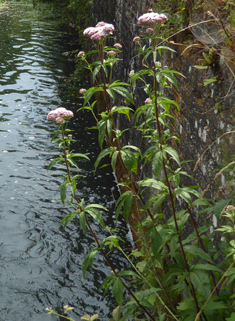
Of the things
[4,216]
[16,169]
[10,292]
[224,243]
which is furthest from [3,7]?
[224,243]

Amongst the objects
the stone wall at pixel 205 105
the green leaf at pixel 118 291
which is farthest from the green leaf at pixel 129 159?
the green leaf at pixel 118 291

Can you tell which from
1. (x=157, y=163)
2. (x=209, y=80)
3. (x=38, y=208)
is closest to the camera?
(x=157, y=163)

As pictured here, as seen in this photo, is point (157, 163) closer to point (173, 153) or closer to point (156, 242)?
point (173, 153)

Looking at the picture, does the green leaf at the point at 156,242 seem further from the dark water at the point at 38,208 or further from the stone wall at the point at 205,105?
the dark water at the point at 38,208

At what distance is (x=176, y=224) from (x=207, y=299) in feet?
1.74

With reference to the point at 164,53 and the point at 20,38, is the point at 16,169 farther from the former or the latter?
the point at 20,38

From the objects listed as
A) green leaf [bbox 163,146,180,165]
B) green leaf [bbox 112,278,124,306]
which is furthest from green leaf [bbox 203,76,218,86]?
green leaf [bbox 112,278,124,306]

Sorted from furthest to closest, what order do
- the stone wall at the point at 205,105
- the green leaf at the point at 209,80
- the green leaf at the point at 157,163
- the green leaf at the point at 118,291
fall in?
the green leaf at the point at 209,80
the stone wall at the point at 205,105
the green leaf at the point at 118,291
the green leaf at the point at 157,163

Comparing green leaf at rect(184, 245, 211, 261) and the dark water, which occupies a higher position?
green leaf at rect(184, 245, 211, 261)

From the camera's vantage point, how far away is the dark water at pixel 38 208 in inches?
162

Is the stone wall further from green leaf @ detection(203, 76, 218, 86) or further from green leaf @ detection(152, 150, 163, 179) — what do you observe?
green leaf @ detection(152, 150, 163, 179)

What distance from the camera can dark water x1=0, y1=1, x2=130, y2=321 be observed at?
411 centimetres

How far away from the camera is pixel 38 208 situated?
564 centimetres

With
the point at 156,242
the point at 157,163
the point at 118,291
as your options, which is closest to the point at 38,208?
the point at 118,291
